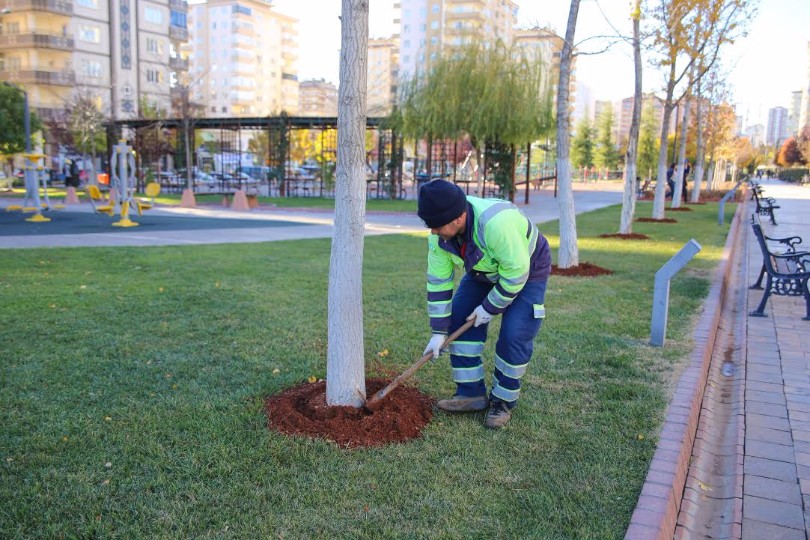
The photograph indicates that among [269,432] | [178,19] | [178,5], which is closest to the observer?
[269,432]

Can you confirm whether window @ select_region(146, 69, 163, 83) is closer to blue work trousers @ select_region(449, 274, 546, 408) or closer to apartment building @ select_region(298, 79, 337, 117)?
blue work trousers @ select_region(449, 274, 546, 408)

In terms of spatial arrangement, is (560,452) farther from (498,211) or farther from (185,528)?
(185,528)

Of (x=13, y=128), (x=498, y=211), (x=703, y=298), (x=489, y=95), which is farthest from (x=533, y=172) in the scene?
(x=498, y=211)

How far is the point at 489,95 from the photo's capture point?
22453 mm

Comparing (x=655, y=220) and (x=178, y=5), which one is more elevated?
(x=178, y=5)

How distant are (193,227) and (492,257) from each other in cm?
1323

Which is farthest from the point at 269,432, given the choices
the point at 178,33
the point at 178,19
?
the point at 178,19

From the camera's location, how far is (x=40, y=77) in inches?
1817

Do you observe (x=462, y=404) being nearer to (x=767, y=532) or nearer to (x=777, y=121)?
Result: (x=767, y=532)

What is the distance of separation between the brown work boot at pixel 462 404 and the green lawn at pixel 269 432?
98 mm

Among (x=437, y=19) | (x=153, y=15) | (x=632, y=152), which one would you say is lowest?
(x=632, y=152)

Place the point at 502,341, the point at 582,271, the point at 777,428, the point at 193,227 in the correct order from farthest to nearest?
the point at 193,227 < the point at 582,271 < the point at 777,428 < the point at 502,341

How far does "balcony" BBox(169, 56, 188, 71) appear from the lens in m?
57.8

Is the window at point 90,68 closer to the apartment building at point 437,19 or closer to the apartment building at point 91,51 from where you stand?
the apartment building at point 91,51
